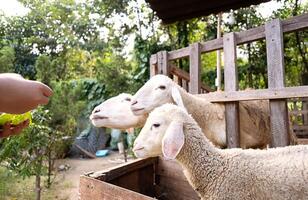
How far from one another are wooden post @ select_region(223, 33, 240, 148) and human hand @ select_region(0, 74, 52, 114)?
1.73 metres

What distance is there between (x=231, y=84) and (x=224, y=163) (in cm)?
77

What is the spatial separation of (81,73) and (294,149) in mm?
13520

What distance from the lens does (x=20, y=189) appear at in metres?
5.73

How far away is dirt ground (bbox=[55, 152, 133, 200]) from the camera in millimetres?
5662

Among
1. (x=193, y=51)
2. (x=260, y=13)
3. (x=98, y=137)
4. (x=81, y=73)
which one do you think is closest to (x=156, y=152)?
(x=193, y=51)

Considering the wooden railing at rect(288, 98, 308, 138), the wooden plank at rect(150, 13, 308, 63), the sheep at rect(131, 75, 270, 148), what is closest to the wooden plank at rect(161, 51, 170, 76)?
the wooden plank at rect(150, 13, 308, 63)

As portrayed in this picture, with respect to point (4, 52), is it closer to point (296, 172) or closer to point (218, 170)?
point (218, 170)

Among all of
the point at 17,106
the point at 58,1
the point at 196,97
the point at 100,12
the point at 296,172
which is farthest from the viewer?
the point at 58,1

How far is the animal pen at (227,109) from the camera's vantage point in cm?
178

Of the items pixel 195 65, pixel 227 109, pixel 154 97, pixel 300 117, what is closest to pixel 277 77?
pixel 227 109

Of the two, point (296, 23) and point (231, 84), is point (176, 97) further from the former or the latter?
point (296, 23)

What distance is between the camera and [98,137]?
421 inches

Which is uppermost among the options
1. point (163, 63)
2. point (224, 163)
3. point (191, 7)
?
point (191, 7)

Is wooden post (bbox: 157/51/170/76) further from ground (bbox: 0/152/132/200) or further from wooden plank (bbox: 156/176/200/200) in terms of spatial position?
ground (bbox: 0/152/132/200)
